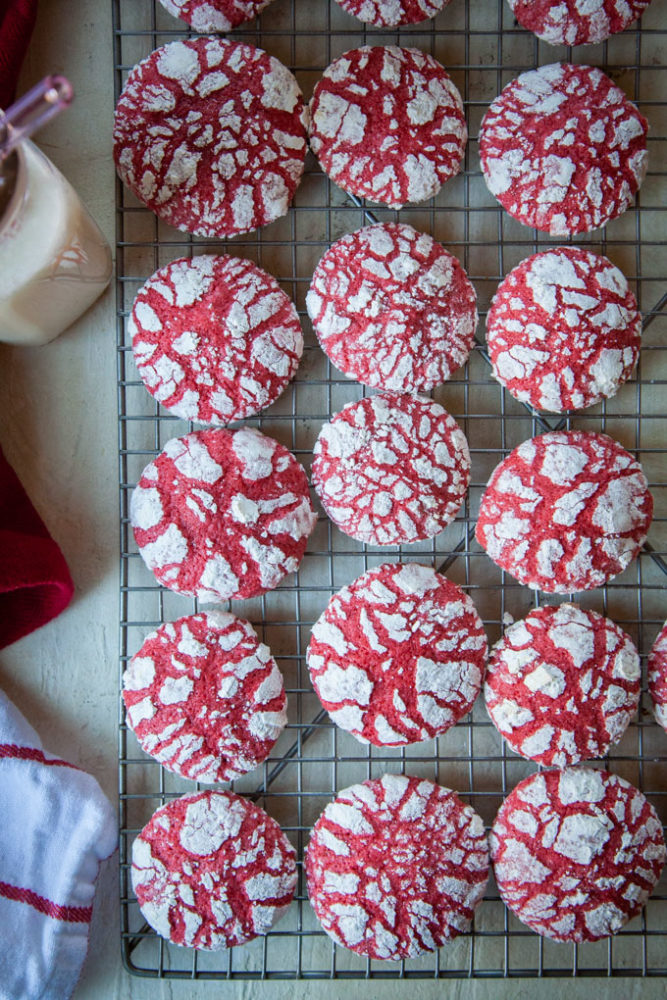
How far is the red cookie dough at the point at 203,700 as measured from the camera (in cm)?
144

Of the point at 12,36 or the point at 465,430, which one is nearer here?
the point at 12,36

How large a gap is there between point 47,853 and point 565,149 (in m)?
1.56

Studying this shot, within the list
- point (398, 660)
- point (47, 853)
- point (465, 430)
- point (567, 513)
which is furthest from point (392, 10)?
point (47, 853)

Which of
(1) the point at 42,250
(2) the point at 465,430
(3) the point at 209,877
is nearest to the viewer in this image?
(1) the point at 42,250

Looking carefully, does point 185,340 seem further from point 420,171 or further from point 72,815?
point 72,815

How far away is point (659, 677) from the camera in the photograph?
1.47 m

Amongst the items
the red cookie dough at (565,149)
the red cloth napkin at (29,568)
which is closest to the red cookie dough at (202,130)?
the red cookie dough at (565,149)

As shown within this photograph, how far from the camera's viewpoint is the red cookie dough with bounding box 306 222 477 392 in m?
1.44

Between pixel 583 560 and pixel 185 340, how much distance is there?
79 cm

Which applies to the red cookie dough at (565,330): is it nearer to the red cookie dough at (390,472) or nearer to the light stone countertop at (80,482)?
the red cookie dough at (390,472)

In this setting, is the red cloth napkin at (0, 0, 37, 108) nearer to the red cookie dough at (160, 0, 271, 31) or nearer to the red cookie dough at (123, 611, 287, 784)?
the red cookie dough at (160, 0, 271, 31)

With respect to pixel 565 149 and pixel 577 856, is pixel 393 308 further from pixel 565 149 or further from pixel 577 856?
pixel 577 856

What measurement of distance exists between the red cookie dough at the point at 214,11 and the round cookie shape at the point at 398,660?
3.37 feet

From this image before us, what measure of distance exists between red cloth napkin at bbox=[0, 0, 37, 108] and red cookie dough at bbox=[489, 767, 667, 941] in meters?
1.55
